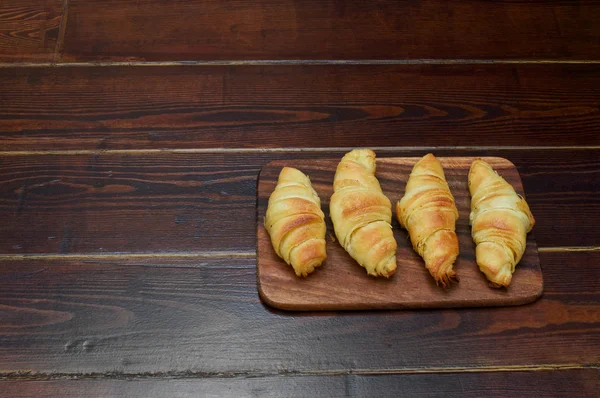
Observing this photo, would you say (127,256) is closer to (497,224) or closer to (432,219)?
(432,219)

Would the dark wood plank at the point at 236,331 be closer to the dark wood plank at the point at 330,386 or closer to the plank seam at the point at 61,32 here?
the dark wood plank at the point at 330,386

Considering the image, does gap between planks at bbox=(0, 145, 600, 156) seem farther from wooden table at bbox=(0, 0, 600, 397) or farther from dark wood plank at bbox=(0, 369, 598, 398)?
dark wood plank at bbox=(0, 369, 598, 398)

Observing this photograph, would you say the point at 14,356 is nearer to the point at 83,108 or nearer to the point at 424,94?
the point at 83,108

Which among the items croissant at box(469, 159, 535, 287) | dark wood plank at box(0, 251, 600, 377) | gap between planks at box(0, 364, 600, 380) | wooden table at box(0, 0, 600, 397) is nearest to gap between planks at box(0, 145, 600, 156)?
wooden table at box(0, 0, 600, 397)

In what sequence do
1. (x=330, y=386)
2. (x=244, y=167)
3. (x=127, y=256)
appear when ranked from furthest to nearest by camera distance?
(x=244, y=167), (x=127, y=256), (x=330, y=386)

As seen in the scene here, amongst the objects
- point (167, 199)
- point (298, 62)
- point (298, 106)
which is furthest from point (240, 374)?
point (298, 62)

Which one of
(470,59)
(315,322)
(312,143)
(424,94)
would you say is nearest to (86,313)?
(315,322)

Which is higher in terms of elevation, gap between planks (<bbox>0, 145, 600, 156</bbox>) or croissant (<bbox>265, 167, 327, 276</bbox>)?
croissant (<bbox>265, 167, 327, 276</bbox>)
